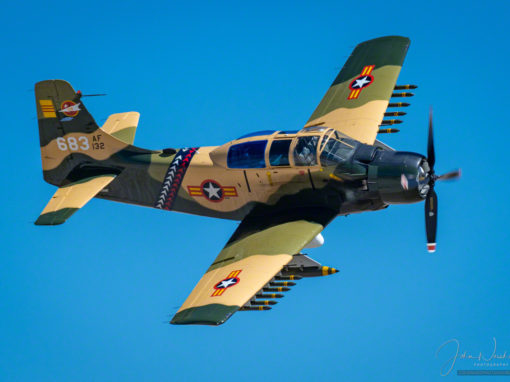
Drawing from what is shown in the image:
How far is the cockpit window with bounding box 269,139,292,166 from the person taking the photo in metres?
22.3

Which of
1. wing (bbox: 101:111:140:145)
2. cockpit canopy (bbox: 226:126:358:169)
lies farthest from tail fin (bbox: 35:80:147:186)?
cockpit canopy (bbox: 226:126:358:169)

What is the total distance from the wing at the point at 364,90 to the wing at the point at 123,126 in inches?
188

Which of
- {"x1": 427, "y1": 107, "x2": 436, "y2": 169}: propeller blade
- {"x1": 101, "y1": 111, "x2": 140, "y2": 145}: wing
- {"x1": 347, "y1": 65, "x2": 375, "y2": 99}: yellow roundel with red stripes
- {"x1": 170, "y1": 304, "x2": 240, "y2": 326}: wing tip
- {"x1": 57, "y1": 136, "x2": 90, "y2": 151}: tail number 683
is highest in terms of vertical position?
{"x1": 347, "y1": 65, "x2": 375, "y2": 99}: yellow roundel with red stripes

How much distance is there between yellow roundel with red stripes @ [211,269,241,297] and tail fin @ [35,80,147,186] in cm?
560

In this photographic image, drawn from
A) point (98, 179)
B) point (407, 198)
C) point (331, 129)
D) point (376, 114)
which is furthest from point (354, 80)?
point (98, 179)

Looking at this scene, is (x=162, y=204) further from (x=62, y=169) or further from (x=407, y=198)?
(x=407, y=198)

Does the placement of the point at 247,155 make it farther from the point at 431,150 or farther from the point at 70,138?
the point at 70,138

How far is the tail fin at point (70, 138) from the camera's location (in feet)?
81.3

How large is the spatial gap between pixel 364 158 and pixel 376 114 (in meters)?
2.68

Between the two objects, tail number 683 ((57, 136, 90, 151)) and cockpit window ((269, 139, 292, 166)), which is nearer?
cockpit window ((269, 139, 292, 166))

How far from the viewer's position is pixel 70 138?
2508cm

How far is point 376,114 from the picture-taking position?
24375 millimetres

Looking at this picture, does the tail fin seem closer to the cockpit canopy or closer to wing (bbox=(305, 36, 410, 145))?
the cockpit canopy

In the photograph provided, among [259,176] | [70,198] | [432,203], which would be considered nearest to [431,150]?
[432,203]
